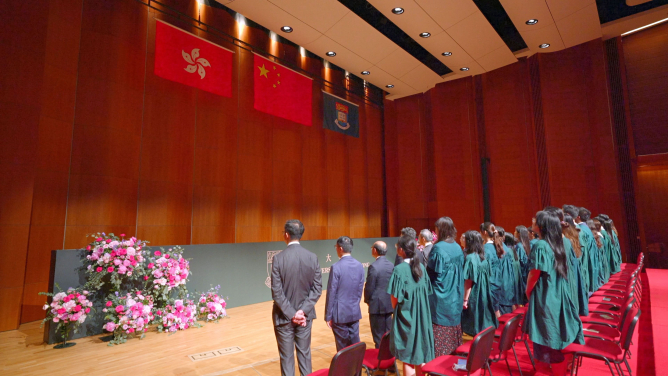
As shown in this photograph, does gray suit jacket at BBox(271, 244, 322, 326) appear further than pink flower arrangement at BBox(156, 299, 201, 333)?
No

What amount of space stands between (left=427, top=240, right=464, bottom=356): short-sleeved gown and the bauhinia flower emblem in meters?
6.60

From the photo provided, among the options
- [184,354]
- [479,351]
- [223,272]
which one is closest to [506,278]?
[479,351]

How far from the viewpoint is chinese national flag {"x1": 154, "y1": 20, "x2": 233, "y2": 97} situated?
23.0ft

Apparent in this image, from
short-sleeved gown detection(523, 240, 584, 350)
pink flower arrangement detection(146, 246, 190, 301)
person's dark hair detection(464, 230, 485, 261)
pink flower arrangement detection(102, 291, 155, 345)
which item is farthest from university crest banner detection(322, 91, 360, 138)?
short-sleeved gown detection(523, 240, 584, 350)

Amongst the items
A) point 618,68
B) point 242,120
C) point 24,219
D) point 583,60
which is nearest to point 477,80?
point 583,60

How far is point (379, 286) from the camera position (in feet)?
11.5

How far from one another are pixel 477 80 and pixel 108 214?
1103 cm

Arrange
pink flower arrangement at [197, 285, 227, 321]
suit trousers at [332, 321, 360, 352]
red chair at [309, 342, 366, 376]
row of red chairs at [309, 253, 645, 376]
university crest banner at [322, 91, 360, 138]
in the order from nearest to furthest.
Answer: red chair at [309, 342, 366, 376], row of red chairs at [309, 253, 645, 376], suit trousers at [332, 321, 360, 352], pink flower arrangement at [197, 285, 227, 321], university crest banner at [322, 91, 360, 138]

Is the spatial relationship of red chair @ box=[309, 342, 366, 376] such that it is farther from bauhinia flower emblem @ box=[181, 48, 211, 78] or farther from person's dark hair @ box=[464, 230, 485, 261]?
bauhinia flower emblem @ box=[181, 48, 211, 78]

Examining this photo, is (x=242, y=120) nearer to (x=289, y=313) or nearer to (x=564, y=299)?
(x=289, y=313)

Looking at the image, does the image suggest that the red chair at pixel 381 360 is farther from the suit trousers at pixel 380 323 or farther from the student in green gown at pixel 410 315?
the suit trousers at pixel 380 323

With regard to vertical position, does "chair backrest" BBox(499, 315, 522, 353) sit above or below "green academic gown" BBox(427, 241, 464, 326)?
below

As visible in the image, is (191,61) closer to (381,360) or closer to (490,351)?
(381,360)

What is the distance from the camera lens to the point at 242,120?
8820 millimetres
